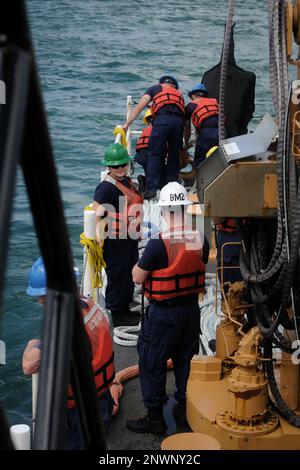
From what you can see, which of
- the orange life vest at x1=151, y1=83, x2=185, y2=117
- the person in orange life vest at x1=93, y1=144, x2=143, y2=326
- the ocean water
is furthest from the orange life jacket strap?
the orange life vest at x1=151, y1=83, x2=185, y2=117

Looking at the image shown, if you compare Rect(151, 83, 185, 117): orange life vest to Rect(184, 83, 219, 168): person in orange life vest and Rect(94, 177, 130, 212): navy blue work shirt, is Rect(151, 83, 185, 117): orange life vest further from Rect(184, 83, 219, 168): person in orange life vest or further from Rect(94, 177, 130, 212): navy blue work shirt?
Rect(94, 177, 130, 212): navy blue work shirt

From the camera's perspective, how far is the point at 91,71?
95.1 ft

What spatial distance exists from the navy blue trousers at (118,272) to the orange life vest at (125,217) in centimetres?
9

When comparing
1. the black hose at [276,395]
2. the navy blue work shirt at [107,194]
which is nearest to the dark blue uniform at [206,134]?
the navy blue work shirt at [107,194]

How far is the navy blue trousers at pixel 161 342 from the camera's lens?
5062 mm

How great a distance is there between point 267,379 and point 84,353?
3.44 meters

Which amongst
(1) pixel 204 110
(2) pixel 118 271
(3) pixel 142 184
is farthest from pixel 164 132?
(2) pixel 118 271

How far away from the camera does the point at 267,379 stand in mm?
4598

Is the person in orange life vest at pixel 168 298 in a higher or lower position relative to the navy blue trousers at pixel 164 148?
lower

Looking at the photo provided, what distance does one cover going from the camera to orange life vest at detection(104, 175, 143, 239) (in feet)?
23.4

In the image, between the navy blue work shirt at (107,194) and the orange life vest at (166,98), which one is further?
the orange life vest at (166,98)

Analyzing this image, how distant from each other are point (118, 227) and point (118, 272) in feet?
1.36

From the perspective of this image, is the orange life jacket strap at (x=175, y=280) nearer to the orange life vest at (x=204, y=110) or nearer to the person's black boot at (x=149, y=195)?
the orange life vest at (x=204, y=110)

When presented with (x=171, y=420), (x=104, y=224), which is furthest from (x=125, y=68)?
(x=171, y=420)
